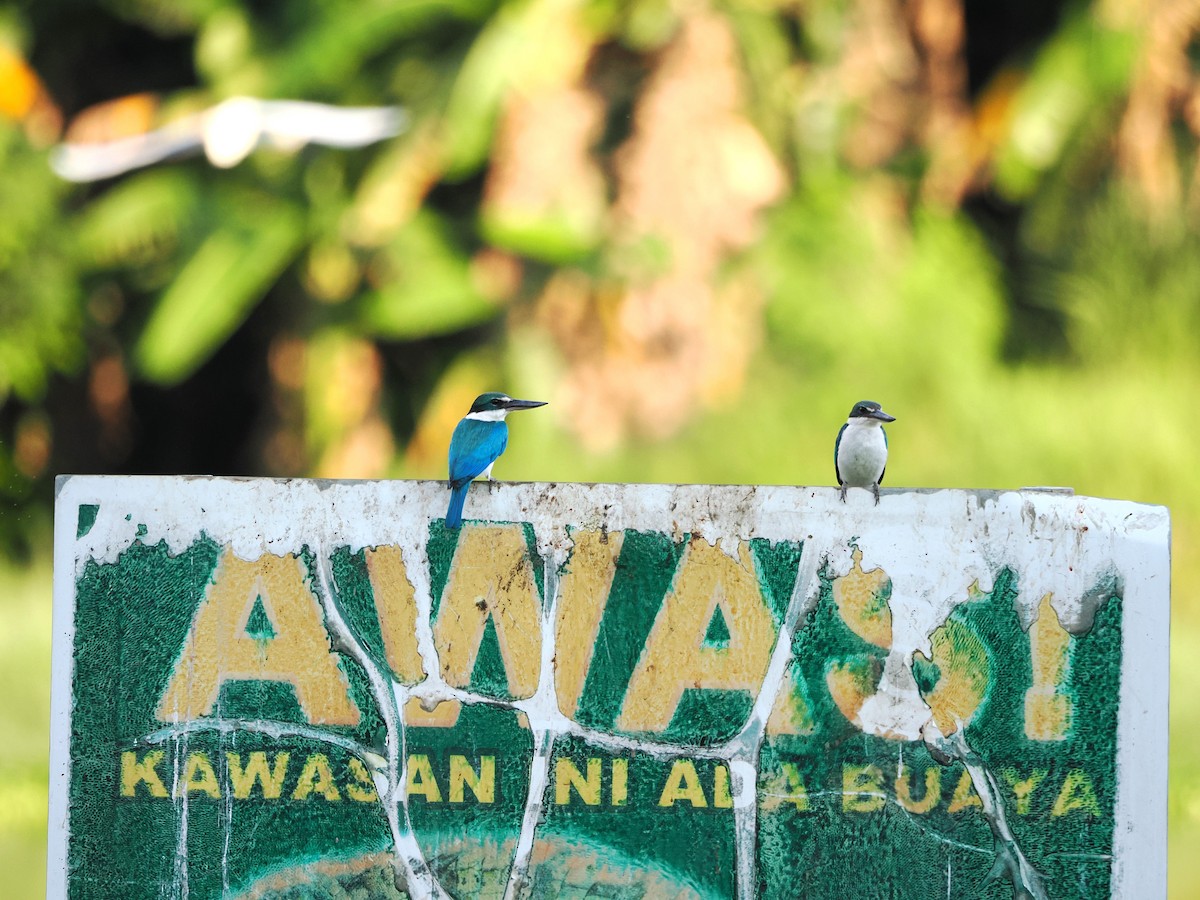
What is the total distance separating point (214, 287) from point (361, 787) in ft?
28.9

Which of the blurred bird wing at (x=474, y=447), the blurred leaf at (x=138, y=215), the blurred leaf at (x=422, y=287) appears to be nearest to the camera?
the blurred bird wing at (x=474, y=447)

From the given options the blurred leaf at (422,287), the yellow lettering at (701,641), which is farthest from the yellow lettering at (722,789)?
the blurred leaf at (422,287)

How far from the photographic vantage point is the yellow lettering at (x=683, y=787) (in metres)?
4.66

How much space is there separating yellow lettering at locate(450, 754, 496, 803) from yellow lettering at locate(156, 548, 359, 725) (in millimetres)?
357

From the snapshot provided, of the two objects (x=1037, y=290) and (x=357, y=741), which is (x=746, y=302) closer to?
(x=1037, y=290)

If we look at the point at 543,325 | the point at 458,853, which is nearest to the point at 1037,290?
the point at 543,325

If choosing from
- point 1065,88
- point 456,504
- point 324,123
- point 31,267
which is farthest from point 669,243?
point 456,504

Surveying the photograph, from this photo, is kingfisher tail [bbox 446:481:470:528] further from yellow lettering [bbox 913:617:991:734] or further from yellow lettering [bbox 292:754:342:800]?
yellow lettering [bbox 913:617:991:734]

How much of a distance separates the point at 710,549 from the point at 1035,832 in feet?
4.35

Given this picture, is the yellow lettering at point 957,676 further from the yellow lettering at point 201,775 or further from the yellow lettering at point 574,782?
the yellow lettering at point 201,775

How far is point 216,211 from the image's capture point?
13.2 metres

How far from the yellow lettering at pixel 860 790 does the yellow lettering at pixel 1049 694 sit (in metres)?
0.49

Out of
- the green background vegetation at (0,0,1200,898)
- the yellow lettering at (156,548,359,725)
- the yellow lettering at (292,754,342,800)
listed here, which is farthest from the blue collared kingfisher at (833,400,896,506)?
the green background vegetation at (0,0,1200,898)

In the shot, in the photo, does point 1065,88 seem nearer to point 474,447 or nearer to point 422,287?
point 422,287
